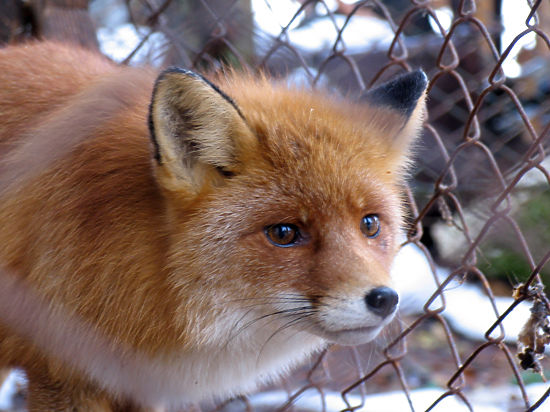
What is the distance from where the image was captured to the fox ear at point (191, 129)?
5.96 ft

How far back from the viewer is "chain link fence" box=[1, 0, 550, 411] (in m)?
2.51

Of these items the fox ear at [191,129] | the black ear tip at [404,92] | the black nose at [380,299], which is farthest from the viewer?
the black ear tip at [404,92]

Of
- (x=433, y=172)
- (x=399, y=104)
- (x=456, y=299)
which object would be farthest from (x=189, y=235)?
(x=456, y=299)

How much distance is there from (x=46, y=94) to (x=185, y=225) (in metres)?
0.85

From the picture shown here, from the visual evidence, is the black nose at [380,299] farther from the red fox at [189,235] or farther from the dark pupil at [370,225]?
the dark pupil at [370,225]

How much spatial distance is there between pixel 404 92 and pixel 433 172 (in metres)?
2.04

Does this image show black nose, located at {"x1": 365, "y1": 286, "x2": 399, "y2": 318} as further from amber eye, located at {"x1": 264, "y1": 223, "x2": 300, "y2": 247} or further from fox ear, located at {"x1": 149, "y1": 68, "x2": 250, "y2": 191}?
fox ear, located at {"x1": 149, "y1": 68, "x2": 250, "y2": 191}

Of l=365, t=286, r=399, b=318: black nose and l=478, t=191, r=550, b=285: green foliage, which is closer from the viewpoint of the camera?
l=365, t=286, r=399, b=318: black nose

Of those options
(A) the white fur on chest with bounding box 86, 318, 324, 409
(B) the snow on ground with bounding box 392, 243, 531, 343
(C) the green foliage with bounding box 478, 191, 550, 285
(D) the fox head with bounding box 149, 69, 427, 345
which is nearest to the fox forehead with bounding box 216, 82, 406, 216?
(D) the fox head with bounding box 149, 69, 427, 345

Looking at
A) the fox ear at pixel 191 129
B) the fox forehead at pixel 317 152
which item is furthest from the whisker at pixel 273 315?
the fox ear at pixel 191 129

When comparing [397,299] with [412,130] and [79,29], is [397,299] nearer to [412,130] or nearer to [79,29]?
[412,130]

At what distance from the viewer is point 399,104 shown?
2.22 metres

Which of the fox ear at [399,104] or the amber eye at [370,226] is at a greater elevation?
the fox ear at [399,104]

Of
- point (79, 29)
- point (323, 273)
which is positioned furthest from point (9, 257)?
point (79, 29)
